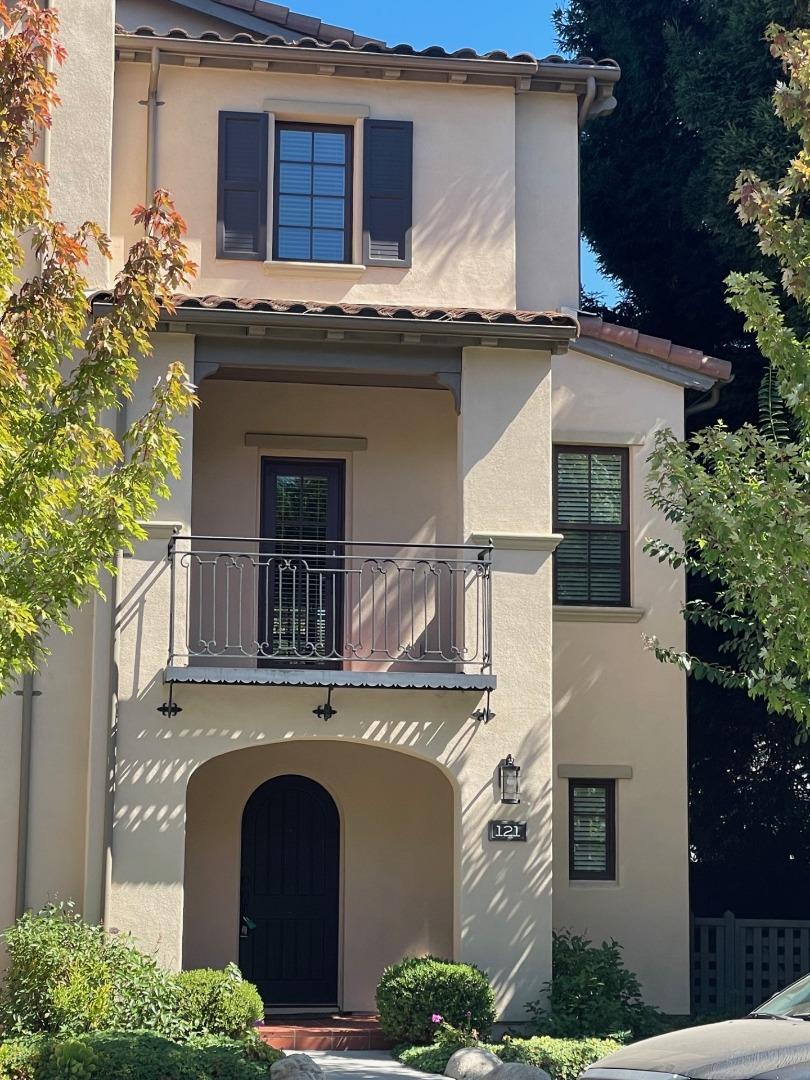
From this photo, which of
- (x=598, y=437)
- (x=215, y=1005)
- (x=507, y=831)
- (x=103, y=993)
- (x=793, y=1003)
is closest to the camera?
(x=793, y=1003)

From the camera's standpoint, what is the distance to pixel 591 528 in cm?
1794

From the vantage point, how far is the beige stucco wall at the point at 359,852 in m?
16.8

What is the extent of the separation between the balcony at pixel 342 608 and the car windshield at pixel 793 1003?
6.31 meters

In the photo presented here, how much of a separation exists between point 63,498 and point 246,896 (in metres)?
7.40

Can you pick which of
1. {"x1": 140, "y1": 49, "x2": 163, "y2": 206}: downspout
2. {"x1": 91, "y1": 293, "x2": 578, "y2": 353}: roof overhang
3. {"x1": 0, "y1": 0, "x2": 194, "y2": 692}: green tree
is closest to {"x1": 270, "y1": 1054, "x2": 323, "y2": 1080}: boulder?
{"x1": 0, "y1": 0, "x2": 194, "y2": 692}: green tree

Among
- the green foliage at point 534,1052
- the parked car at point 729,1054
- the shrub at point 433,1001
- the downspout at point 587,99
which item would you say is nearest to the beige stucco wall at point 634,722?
the shrub at point 433,1001

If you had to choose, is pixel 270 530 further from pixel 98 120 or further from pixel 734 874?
pixel 734 874

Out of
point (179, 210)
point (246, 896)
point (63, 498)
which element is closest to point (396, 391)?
point (179, 210)

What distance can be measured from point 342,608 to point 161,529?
2663mm

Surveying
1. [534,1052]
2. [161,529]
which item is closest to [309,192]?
[161,529]

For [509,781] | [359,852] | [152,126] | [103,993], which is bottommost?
[103,993]

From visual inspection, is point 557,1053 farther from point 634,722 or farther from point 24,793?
point 24,793

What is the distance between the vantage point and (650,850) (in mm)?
A: 17250

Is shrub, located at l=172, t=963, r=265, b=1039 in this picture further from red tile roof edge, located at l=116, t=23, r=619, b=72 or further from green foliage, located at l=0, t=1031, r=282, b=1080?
red tile roof edge, located at l=116, t=23, r=619, b=72
